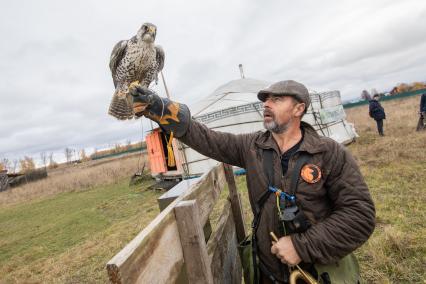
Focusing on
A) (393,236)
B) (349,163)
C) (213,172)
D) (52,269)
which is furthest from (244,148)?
(52,269)

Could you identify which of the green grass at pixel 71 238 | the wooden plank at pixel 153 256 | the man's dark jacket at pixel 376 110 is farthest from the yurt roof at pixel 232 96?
the wooden plank at pixel 153 256

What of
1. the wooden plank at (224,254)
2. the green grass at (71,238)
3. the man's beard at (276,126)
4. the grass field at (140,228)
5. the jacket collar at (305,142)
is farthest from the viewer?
the green grass at (71,238)

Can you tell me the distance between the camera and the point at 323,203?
1.86 m

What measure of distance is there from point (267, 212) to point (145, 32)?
7.09ft

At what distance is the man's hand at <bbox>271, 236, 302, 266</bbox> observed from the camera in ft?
5.68

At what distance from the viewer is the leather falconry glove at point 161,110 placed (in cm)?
177

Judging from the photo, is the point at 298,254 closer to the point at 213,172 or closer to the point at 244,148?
the point at 244,148

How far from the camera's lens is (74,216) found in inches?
432

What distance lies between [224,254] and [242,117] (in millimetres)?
9433

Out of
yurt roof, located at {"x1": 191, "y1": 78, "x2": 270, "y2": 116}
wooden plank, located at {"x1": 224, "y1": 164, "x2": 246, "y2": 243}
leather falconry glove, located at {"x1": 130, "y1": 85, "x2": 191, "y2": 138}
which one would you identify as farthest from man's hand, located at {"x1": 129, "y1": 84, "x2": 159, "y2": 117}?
yurt roof, located at {"x1": 191, "y1": 78, "x2": 270, "y2": 116}

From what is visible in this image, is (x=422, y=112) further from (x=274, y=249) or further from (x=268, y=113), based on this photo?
(x=274, y=249)

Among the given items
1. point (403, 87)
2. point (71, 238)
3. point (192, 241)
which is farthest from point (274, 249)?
point (403, 87)

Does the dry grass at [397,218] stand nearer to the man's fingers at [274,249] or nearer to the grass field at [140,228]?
the grass field at [140,228]

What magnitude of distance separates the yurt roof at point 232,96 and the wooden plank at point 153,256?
34.5 ft
